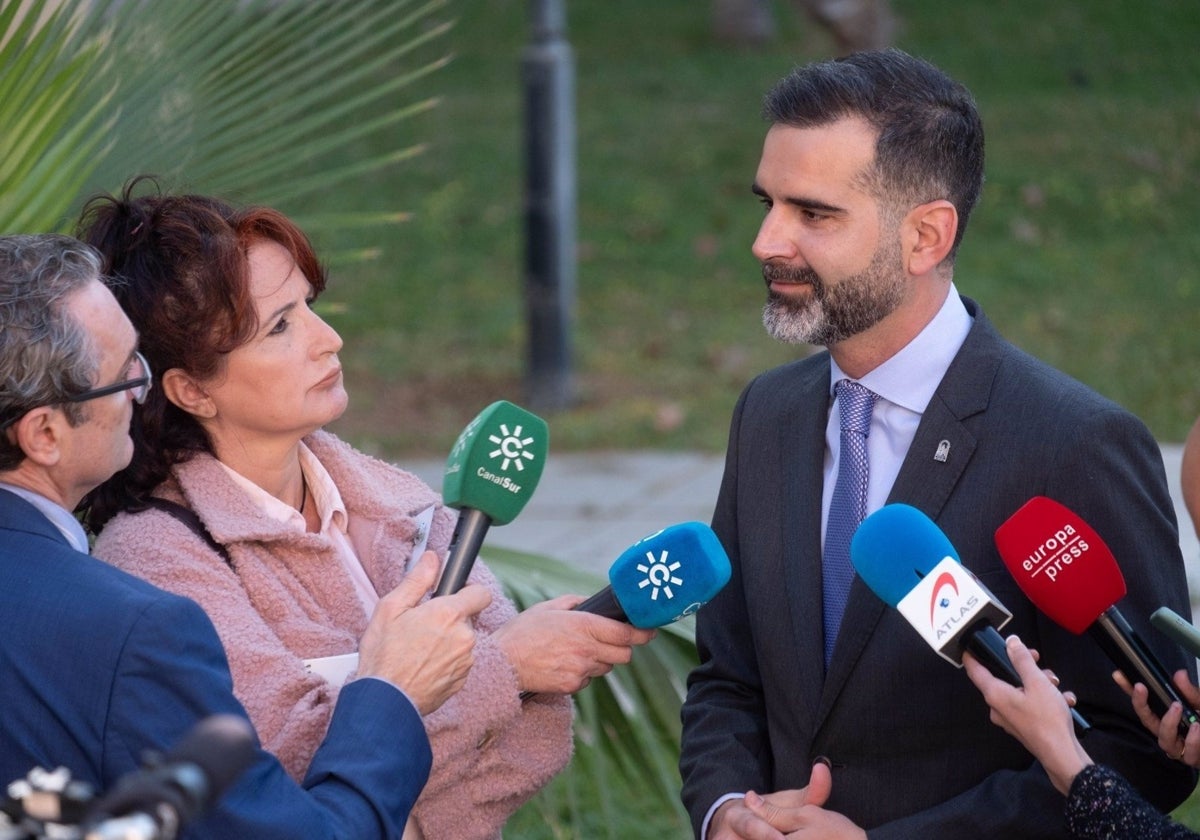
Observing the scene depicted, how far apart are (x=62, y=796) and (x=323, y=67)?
88.5 inches

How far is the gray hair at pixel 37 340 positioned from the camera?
2.05 meters

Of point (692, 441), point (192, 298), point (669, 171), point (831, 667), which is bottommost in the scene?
point (692, 441)

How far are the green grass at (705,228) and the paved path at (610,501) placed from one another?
26 cm

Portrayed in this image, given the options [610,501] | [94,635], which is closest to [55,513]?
[94,635]

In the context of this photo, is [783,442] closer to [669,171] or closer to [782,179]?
[782,179]

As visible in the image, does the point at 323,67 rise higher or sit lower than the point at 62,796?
higher

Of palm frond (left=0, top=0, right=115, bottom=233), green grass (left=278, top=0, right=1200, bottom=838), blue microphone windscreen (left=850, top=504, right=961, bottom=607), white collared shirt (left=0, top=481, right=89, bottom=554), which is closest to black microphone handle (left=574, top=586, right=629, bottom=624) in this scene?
blue microphone windscreen (left=850, top=504, right=961, bottom=607)

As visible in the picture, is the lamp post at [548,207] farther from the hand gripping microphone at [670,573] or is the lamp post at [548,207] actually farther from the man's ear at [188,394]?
the hand gripping microphone at [670,573]

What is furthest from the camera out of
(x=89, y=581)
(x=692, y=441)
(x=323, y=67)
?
(x=692, y=441)

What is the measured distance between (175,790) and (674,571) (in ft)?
3.63

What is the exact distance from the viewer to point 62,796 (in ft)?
5.01

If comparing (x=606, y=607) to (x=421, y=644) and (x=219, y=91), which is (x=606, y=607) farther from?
(x=219, y=91)

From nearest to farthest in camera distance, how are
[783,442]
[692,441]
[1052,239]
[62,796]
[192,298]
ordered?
[62,796] → [192,298] → [783,442] → [692,441] → [1052,239]

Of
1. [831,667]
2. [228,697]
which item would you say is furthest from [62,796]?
[831,667]
